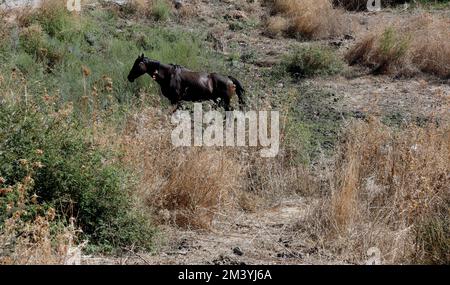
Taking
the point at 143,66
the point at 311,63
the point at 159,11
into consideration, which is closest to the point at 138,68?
the point at 143,66

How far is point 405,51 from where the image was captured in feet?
48.6

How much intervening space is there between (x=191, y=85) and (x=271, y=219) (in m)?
4.19

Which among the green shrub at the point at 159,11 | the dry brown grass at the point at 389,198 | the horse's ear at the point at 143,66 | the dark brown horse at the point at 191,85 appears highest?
the dry brown grass at the point at 389,198

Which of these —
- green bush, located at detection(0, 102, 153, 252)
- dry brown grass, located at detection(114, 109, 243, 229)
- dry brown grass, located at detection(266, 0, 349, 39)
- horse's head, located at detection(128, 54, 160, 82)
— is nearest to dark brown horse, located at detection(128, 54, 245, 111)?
horse's head, located at detection(128, 54, 160, 82)

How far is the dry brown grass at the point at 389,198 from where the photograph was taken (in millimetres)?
6379

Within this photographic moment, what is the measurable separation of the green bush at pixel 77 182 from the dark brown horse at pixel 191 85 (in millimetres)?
5056

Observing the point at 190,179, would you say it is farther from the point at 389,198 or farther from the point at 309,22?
the point at 309,22

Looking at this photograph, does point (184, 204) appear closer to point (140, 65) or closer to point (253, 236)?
point (253, 236)

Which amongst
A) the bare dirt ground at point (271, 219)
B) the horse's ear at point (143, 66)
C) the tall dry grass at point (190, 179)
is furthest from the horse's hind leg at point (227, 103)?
the tall dry grass at point (190, 179)

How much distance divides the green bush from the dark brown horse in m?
5.06

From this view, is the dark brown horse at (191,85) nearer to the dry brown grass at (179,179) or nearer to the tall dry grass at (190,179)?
the tall dry grass at (190,179)

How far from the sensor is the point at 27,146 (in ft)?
21.4

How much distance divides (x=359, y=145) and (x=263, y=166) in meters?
1.23
